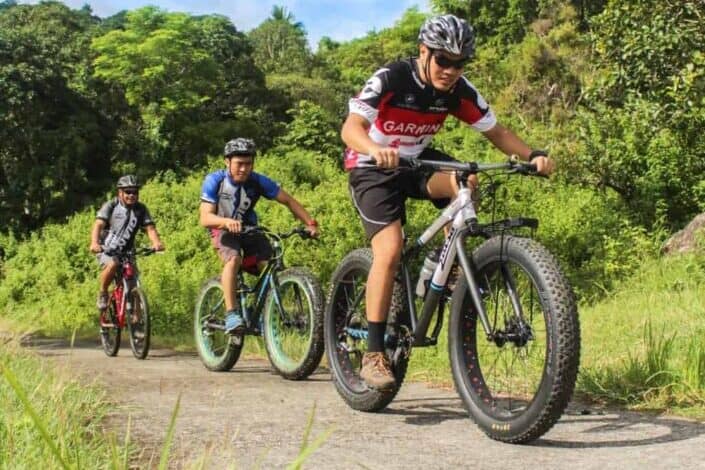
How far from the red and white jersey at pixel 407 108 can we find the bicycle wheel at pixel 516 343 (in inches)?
32.3

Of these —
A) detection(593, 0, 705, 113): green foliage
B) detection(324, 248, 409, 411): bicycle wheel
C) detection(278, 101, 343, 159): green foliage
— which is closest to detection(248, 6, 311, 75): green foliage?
detection(278, 101, 343, 159): green foliage

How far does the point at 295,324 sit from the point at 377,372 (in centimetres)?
238

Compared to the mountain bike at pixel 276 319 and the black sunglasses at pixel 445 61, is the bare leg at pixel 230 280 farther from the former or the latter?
the black sunglasses at pixel 445 61

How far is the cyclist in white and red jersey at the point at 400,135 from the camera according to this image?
13.0ft

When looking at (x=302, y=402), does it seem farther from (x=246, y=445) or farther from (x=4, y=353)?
(x=4, y=353)

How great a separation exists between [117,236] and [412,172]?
20.3 ft

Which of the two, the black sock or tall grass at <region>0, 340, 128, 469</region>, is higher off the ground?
the black sock

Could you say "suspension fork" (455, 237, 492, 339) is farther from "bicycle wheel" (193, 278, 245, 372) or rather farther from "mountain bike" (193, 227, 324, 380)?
"bicycle wheel" (193, 278, 245, 372)

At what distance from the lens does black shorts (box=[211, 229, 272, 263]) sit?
701 centimetres

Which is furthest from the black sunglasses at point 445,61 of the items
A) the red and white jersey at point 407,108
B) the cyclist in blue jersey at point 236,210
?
the cyclist in blue jersey at point 236,210

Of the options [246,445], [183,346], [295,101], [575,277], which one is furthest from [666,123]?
[295,101]

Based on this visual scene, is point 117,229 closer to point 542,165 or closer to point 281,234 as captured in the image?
point 281,234

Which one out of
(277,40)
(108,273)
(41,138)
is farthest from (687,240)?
(277,40)

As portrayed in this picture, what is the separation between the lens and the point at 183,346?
34.6 ft
